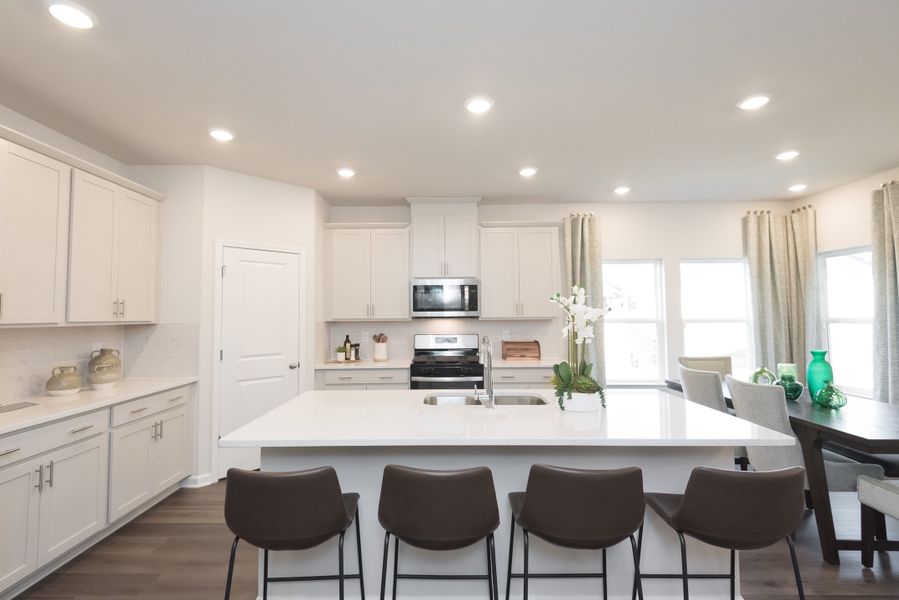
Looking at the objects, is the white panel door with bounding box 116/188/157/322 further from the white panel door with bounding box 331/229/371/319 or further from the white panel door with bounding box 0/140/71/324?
the white panel door with bounding box 331/229/371/319

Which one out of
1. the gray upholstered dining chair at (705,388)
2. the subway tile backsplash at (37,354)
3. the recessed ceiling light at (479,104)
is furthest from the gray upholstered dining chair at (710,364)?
the subway tile backsplash at (37,354)

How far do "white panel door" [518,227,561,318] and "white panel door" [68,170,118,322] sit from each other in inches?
141

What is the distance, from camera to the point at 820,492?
2.44 metres

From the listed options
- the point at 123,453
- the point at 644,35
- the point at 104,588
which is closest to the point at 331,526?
the point at 104,588

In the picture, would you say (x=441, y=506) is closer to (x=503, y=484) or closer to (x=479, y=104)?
(x=503, y=484)

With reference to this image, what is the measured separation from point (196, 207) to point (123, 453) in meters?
2.00

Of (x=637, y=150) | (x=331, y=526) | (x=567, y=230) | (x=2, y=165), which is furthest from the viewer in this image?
(x=567, y=230)

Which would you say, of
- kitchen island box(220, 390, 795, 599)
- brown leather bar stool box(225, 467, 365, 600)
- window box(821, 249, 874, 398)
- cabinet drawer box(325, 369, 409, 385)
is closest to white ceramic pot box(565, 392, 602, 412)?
kitchen island box(220, 390, 795, 599)

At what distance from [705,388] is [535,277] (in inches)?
79.5

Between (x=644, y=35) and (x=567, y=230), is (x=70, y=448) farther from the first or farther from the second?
(x=567, y=230)

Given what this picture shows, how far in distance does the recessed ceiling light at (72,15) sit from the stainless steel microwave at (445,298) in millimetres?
3151

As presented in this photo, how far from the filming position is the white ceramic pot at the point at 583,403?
87.2 inches

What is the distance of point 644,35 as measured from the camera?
2.02m

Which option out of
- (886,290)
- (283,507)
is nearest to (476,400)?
(283,507)
